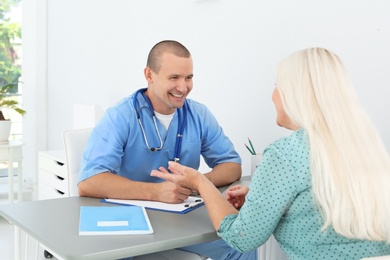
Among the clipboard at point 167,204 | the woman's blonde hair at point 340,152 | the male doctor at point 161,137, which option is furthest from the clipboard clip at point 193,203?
the woman's blonde hair at point 340,152

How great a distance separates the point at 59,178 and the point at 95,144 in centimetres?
163

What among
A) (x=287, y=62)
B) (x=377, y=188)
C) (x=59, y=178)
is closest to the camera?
(x=377, y=188)

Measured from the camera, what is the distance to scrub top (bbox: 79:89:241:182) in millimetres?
2037

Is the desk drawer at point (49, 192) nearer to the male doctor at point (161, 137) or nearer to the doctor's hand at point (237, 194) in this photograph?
the male doctor at point (161, 137)

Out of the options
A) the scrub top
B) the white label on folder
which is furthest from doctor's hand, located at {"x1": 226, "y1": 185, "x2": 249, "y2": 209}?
the scrub top

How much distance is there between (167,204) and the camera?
1834 millimetres

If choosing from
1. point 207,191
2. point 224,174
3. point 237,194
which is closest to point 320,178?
point 207,191

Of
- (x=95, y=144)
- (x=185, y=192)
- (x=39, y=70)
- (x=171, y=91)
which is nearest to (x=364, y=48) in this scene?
(x=171, y=91)

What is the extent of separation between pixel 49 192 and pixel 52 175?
122 millimetres

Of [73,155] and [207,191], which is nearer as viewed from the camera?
[207,191]

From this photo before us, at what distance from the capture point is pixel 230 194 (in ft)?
5.84

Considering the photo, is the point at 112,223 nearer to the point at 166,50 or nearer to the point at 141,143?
the point at 141,143

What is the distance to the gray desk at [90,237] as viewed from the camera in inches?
53.8

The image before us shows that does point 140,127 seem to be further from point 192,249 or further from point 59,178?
point 59,178
